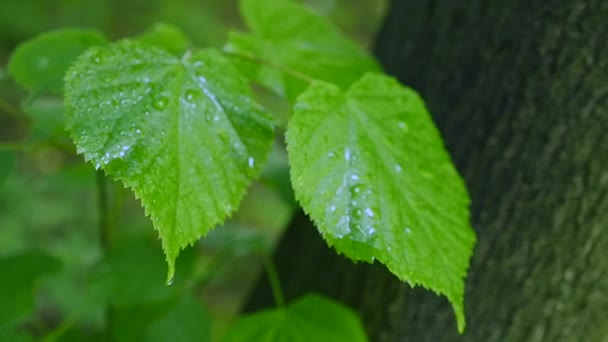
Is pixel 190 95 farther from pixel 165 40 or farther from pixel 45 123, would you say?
pixel 45 123

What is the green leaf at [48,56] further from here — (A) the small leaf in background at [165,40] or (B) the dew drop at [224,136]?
(B) the dew drop at [224,136]

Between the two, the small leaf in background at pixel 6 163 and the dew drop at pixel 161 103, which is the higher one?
the dew drop at pixel 161 103

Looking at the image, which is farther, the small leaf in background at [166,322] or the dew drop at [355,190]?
the small leaf in background at [166,322]

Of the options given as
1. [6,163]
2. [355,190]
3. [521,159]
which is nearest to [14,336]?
[6,163]

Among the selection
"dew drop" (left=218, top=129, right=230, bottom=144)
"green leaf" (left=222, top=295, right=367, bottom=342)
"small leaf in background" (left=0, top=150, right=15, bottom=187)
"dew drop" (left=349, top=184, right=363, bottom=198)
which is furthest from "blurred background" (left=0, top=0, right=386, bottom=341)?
"dew drop" (left=349, top=184, right=363, bottom=198)

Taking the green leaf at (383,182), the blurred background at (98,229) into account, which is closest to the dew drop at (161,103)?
the green leaf at (383,182)

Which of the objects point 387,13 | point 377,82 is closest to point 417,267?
point 377,82
